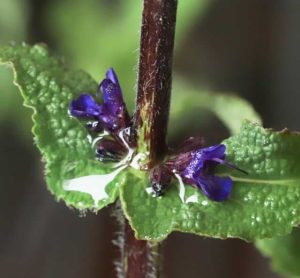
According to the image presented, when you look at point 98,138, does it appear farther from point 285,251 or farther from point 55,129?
point 285,251

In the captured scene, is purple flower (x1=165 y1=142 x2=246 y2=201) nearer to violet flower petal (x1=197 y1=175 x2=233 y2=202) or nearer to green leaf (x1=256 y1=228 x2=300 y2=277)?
violet flower petal (x1=197 y1=175 x2=233 y2=202)

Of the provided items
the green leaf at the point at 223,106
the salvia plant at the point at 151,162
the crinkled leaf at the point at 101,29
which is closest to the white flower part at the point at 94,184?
the salvia plant at the point at 151,162

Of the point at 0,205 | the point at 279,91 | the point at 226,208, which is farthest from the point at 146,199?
the point at 279,91

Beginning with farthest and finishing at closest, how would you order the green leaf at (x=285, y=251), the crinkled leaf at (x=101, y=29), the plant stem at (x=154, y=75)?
the crinkled leaf at (x=101, y=29)
the green leaf at (x=285, y=251)
the plant stem at (x=154, y=75)

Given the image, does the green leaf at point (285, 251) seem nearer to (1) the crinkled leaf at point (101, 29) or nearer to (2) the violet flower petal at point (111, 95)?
(2) the violet flower petal at point (111, 95)

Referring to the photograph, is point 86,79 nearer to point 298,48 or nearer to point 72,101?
point 72,101

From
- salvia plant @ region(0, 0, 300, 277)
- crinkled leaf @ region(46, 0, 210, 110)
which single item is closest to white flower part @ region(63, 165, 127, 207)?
salvia plant @ region(0, 0, 300, 277)
